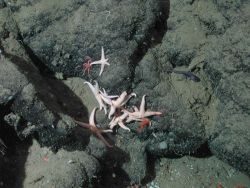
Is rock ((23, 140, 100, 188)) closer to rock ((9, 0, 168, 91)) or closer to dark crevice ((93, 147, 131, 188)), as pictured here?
dark crevice ((93, 147, 131, 188))

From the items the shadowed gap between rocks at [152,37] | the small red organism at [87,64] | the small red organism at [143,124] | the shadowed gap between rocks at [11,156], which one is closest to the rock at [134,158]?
the small red organism at [143,124]

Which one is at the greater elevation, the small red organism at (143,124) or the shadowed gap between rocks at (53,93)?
the shadowed gap between rocks at (53,93)

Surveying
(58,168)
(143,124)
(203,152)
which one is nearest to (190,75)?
(143,124)

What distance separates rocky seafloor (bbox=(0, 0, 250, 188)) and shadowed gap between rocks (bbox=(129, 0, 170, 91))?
2 cm

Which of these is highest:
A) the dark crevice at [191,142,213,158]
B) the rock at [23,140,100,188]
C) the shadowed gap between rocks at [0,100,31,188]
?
the shadowed gap between rocks at [0,100,31,188]

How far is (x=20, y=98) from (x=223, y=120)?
10.1 feet

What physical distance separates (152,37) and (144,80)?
778mm

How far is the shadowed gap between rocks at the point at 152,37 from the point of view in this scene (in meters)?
5.35

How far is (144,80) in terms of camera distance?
5359 millimetres

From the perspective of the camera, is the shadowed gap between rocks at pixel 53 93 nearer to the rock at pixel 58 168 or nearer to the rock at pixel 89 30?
the rock at pixel 89 30

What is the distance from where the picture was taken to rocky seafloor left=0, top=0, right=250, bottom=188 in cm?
509

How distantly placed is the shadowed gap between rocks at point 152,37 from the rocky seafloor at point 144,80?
2cm

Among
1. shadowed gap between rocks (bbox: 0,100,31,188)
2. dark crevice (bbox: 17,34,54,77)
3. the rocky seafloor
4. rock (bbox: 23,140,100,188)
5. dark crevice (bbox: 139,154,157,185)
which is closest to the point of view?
rock (bbox: 23,140,100,188)

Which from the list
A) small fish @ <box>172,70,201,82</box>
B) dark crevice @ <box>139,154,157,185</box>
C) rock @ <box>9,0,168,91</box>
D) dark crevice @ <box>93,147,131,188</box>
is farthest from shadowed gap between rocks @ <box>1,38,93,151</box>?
small fish @ <box>172,70,201,82</box>
